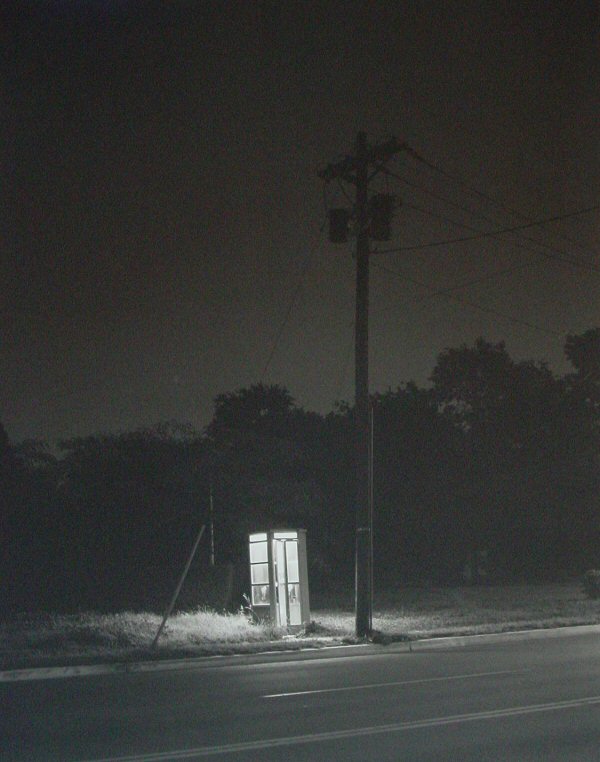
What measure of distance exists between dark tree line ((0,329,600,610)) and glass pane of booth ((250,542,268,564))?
7.61 m

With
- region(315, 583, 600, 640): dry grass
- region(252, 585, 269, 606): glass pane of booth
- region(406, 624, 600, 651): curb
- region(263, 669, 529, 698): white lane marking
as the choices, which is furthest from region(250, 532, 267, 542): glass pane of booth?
region(263, 669, 529, 698): white lane marking

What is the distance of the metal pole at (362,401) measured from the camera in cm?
2292

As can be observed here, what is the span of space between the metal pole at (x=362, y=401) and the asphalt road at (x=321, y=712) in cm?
388

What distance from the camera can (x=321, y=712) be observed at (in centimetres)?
1198

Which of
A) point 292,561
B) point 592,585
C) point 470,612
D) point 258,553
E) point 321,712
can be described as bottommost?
point 470,612

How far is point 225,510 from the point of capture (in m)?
40.3

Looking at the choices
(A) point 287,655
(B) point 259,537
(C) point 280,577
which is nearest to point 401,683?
(A) point 287,655

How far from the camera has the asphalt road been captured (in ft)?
31.1

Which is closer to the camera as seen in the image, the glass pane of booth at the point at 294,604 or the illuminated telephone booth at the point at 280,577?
the illuminated telephone booth at the point at 280,577

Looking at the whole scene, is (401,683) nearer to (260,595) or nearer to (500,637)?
(500,637)

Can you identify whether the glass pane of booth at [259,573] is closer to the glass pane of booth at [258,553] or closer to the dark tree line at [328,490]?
the glass pane of booth at [258,553]

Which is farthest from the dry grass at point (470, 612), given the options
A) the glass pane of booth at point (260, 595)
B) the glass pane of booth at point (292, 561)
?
the glass pane of booth at point (260, 595)

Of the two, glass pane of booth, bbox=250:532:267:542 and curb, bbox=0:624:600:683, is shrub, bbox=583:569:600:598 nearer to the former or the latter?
curb, bbox=0:624:600:683

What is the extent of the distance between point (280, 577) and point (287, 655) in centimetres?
358
